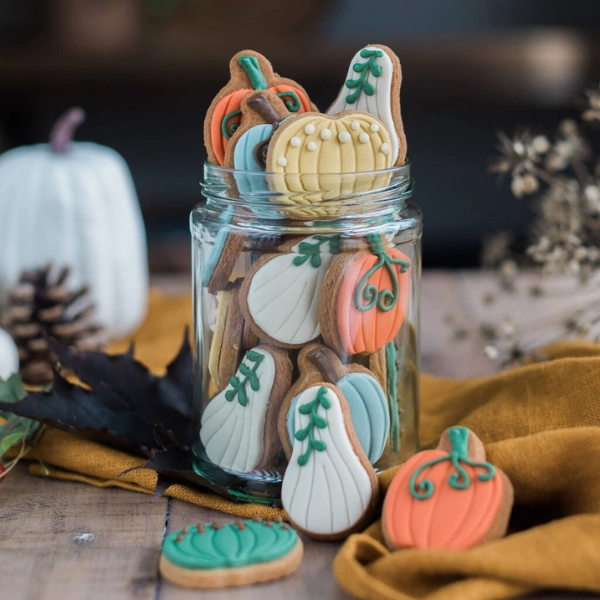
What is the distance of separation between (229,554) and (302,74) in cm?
143

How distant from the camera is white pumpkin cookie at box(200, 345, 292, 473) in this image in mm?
594

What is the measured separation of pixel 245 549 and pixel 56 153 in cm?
75

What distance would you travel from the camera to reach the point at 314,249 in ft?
1.91

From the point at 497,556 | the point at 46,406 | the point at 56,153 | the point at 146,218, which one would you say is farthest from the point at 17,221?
the point at 146,218

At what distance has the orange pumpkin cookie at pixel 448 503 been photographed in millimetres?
511

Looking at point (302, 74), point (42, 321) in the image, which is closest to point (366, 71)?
point (42, 321)

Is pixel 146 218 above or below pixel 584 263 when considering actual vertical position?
below

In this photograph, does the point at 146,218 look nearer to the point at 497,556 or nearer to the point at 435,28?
the point at 435,28

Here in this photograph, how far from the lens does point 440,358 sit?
98 cm

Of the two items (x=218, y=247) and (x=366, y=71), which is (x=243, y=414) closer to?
(x=218, y=247)

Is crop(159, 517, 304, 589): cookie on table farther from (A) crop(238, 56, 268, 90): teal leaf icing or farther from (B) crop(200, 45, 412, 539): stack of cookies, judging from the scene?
(A) crop(238, 56, 268, 90): teal leaf icing

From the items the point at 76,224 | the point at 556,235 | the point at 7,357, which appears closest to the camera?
the point at 7,357

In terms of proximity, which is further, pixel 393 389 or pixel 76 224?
pixel 76 224

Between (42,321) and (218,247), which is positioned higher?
(218,247)
